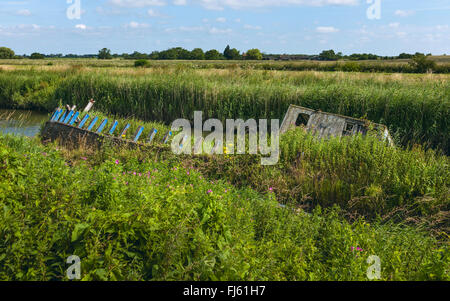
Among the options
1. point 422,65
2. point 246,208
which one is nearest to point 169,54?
point 422,65

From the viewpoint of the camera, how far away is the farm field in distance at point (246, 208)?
10.4 ft

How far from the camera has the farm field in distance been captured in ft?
10.4

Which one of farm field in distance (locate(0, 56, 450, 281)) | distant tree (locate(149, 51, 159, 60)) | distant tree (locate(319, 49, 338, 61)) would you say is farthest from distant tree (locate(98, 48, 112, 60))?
farm field in distance (locate(0, 56, 450, 281))

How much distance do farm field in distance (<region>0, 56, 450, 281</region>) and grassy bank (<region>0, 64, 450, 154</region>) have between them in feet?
0.29

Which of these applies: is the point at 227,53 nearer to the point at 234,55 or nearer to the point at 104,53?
the point at 234,55

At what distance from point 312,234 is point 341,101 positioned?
26.7 ft

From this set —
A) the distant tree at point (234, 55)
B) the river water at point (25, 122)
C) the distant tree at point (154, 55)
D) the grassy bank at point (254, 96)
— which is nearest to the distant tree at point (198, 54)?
the distant tree at point (234, 55)

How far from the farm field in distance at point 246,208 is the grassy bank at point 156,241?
0.6 inches

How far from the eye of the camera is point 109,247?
3.01 m

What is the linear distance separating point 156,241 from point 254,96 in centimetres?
1000

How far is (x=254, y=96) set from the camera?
12.8 metres

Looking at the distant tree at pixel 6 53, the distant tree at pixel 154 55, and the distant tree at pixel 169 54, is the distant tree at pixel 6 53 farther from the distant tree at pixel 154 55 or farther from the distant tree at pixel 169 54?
the distant tree at pixel 169 54

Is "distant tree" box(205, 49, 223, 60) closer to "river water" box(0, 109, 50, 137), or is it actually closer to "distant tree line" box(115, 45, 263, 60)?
"distant tree line" box(115, 45, 263, 60)

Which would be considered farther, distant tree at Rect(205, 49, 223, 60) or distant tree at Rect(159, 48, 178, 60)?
distant tree at Rect(159, 48, 178, 60)
